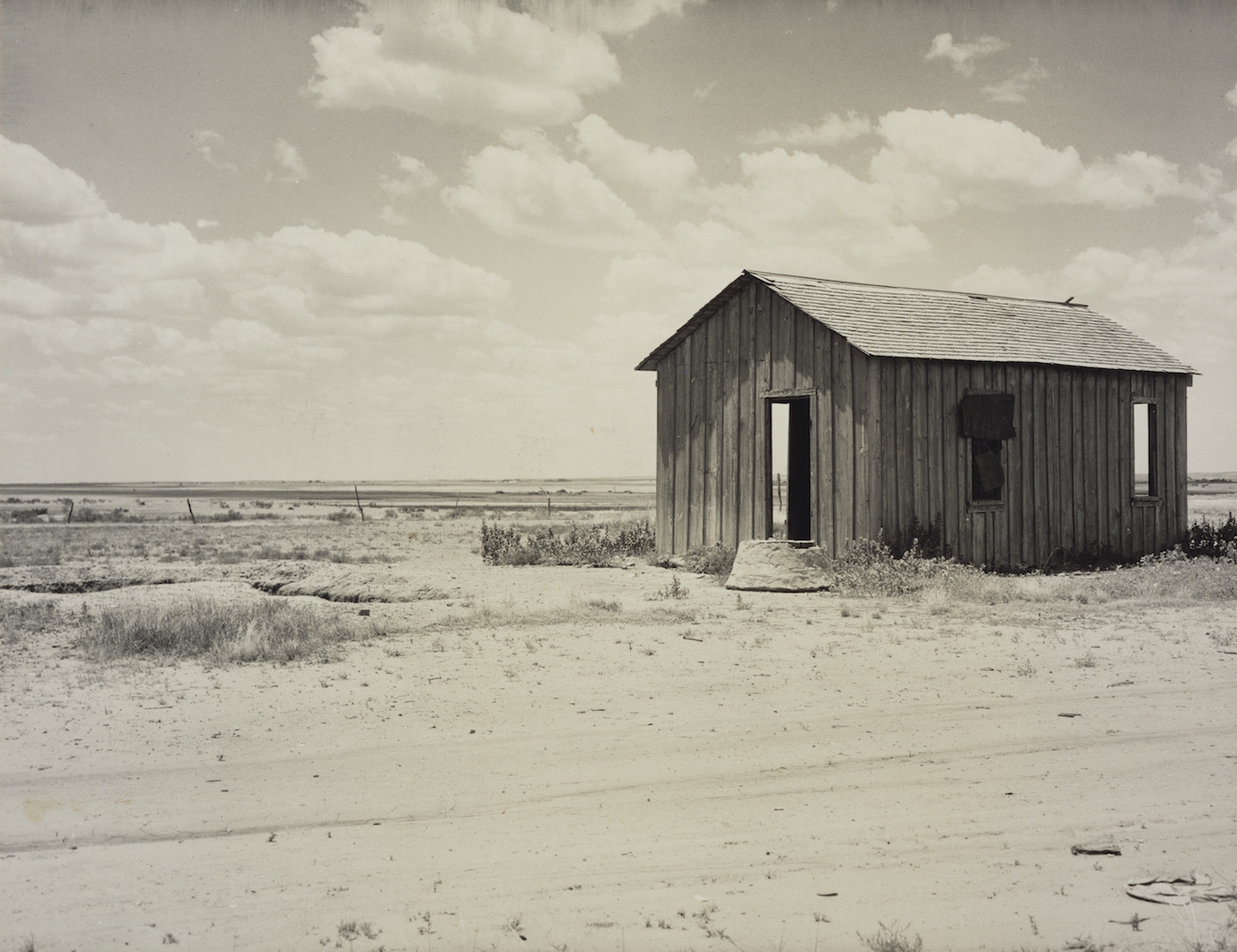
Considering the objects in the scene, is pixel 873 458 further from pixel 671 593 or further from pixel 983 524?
→ pixel 671 593

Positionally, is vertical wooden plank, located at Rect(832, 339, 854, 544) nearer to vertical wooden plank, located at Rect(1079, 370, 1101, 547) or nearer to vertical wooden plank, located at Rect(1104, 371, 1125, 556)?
vertical wooden plank, located at Rect(1079, 370, 1101, 547)

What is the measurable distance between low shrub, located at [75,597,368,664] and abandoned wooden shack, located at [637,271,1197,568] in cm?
795

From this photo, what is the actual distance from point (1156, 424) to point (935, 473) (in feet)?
20.0

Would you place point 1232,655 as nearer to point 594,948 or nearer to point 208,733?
point 594,948

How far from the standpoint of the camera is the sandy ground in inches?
180

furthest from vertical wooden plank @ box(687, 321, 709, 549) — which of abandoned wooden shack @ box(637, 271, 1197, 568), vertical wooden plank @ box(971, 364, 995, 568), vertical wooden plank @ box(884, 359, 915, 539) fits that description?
vertical wooden plank @ box(971, 364, 995, 568)

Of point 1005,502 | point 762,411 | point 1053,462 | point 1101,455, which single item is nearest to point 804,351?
point 762,411

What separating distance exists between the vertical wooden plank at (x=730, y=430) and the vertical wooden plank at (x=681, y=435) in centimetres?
94

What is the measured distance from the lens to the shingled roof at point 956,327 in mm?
16297

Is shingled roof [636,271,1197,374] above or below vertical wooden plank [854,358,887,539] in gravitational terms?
above

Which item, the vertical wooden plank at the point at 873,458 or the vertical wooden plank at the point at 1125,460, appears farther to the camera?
the vertical wooden plank at the point at 1125,460

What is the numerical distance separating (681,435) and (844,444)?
12.4ft

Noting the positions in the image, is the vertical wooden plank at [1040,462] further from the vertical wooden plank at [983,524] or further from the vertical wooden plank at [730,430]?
the vertical wooden plank at [730,430]

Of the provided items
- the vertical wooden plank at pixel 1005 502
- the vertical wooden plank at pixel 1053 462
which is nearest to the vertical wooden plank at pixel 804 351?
the vertical wooden plank at pixel 1005 502
